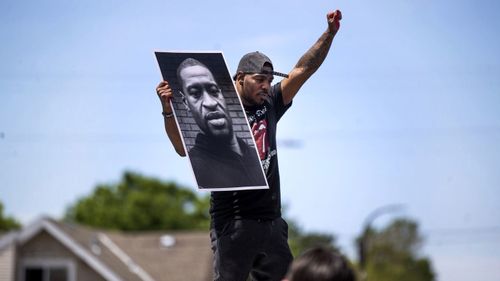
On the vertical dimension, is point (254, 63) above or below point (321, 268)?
above

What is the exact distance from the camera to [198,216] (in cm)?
7606

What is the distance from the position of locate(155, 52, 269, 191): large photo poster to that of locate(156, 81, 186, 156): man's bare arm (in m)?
0.05

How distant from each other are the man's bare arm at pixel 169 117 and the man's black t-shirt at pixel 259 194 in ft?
1.31

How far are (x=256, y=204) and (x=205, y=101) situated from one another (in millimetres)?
693

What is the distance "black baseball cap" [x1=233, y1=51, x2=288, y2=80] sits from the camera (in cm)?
598

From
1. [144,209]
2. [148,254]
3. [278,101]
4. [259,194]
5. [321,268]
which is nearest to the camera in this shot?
[321,268]

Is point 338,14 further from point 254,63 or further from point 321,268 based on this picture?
point 321,268

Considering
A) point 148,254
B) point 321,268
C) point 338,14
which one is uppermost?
point 148,254

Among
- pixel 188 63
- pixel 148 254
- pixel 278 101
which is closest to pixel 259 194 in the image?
pixel 278 101

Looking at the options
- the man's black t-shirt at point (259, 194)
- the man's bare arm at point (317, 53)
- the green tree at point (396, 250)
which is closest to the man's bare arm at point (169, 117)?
the man's black t-shirt at point (259, 194)

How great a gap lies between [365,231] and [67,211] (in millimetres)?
46622

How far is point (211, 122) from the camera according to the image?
5.81 meters

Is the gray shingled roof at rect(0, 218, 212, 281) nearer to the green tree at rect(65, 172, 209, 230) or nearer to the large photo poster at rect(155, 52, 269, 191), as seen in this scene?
the large photo poster at rect(155, 52, 269, 191)

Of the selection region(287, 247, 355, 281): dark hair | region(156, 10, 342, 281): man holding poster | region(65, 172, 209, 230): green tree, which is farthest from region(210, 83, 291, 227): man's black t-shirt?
region(65, 172, 209, 230): green tree
